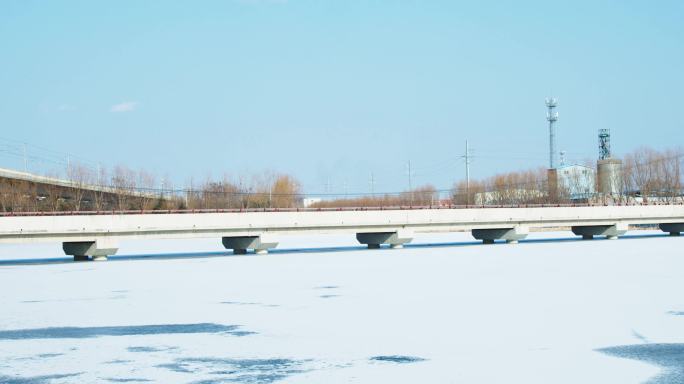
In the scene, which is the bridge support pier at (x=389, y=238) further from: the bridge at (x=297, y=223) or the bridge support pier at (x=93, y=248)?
the bridge support pier at (x=93, y=248)

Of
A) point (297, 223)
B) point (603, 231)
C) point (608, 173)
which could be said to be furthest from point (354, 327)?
point (608, 173)

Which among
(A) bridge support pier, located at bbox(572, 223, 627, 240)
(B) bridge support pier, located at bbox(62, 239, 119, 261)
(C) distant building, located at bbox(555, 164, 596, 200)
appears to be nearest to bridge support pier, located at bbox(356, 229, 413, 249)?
(A) bridge support pier, located at bbox(572, 223, 627, 240)

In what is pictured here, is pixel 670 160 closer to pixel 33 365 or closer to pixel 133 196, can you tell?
pixel 133 196

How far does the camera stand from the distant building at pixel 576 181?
298 feet

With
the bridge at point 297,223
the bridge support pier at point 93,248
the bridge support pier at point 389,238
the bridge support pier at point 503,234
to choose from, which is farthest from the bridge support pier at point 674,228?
the bridge support pier at point 93,248

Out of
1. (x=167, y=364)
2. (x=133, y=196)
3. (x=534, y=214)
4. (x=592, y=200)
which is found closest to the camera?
(x=167, y=364)

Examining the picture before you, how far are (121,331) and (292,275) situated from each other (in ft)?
39.4

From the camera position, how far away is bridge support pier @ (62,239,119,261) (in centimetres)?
3841

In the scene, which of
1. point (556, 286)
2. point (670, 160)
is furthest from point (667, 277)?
point (670, 160)

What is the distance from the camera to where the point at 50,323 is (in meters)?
15.8

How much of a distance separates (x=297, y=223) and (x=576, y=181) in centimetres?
5881

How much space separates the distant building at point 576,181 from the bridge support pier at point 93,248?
6011cm

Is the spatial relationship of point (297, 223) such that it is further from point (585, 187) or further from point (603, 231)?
point (585, 187)

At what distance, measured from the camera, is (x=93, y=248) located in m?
38.5
